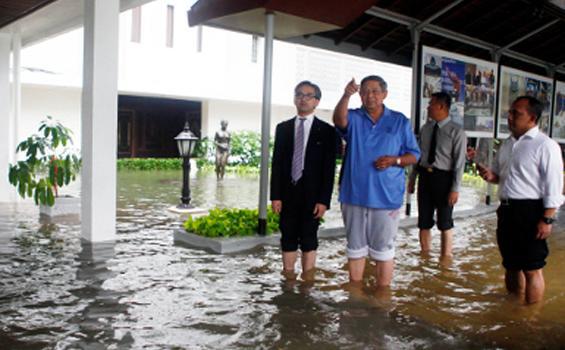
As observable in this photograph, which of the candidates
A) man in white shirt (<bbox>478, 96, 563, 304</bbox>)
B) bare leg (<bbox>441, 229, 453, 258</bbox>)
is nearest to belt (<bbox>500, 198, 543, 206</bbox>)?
man in white shirt (<bbox>478, 96, 563, 304</bbox>)

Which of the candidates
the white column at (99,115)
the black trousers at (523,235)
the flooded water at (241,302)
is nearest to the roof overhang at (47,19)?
the white column at (99,115)

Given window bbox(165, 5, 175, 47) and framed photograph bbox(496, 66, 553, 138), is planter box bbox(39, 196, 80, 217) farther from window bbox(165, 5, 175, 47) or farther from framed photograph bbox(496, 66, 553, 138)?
window bbox(165, 5, 175, 47)

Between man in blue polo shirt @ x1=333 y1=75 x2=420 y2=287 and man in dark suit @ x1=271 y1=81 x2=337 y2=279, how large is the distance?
32cm

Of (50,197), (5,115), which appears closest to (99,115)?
(50,197)

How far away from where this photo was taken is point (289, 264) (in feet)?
17.9

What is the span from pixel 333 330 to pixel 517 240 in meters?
1.82

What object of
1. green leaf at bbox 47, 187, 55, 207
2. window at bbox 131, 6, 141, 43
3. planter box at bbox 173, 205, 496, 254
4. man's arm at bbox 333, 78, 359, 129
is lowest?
planter box at bbox 173, 205, 496, 254

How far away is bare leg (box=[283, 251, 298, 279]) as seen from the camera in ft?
17.7

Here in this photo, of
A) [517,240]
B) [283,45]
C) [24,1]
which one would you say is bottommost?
[517,240]

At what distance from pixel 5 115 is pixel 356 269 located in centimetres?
850

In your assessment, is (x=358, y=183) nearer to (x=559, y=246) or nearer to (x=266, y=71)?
(x=266, y=71)

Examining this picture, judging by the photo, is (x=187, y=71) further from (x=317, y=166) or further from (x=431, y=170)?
(x=317, y=166)

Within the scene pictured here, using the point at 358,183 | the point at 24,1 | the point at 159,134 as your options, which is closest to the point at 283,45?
the point at 159,134

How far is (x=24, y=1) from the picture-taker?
7.84 metres
